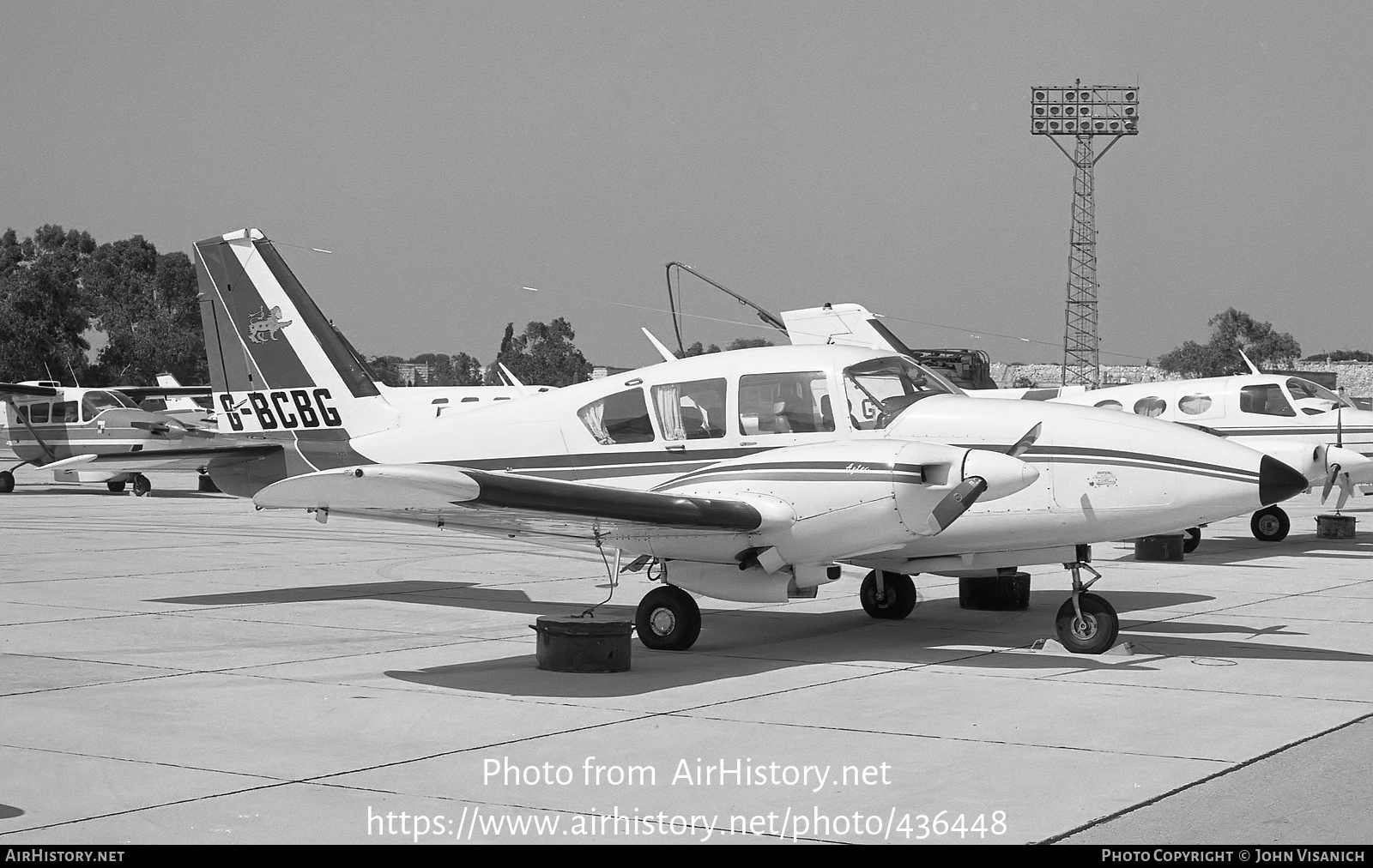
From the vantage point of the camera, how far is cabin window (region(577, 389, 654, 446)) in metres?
11.8

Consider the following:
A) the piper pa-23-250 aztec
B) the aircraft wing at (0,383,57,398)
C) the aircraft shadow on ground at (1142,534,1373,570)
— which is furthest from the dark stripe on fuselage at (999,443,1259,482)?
the aircraft wing at (0,383,57,398)

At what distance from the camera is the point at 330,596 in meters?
14.3

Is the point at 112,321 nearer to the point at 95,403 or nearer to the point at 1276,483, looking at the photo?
the point at 95,403

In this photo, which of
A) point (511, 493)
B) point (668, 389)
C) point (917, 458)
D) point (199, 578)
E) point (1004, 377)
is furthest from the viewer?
point (1004, 377)

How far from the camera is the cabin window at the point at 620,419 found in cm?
1176

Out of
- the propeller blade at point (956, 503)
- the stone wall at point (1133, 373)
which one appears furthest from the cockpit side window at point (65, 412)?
the stone wall at point (1133, 373)

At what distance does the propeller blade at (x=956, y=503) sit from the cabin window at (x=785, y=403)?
151cm

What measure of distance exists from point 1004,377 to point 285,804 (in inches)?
3679

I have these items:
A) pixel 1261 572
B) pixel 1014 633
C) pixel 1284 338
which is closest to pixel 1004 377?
pixel 1284 338

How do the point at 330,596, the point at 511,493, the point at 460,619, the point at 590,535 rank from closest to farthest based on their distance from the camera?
1. the point at 511,493
2. the point at 590,535
3. the point at 460,619
4. the point at 330,596

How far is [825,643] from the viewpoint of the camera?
37.4ft

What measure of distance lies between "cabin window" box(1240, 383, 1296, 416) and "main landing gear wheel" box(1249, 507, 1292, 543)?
1.65 meters

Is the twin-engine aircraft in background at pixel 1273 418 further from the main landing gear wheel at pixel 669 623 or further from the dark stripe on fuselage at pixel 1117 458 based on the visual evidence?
the main landing gear wheel at pixel 669 623

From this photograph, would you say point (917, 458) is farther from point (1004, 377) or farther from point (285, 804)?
point (1004, 377)
